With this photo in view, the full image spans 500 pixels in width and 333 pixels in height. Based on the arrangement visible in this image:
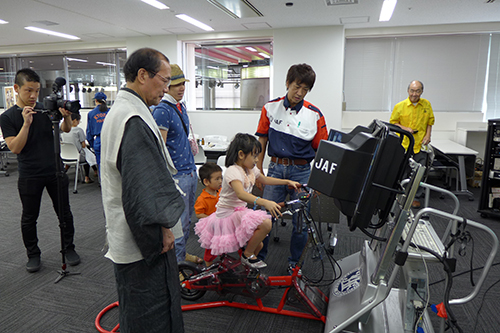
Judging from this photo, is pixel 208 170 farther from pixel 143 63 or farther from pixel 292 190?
pixel 143 63

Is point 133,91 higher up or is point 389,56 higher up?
point 389,56

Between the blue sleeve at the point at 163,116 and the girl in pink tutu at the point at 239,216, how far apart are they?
434mm

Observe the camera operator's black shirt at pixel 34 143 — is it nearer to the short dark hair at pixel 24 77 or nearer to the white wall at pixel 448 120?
the short dark hair at pixel 24 77

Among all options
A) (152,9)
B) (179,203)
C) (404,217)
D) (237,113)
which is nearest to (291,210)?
(404,217)

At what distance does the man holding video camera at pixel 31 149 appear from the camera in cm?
245

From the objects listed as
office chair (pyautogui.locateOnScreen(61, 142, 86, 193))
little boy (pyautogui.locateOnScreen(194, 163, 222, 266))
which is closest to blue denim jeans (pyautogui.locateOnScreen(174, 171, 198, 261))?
little boy (pyautogui.locateOnScreen(194, 163, 222, 266))

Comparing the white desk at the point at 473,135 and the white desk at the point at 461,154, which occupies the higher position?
the white desk at the point at 473,135

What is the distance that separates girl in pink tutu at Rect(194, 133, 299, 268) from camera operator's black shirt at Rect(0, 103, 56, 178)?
4.46ft

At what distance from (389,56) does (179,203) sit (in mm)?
6303

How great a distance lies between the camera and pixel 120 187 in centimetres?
119

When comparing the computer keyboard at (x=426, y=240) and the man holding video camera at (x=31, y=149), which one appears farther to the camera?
the man holding video camera at (x=31, y=149)

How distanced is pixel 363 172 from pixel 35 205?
2532 millimetres

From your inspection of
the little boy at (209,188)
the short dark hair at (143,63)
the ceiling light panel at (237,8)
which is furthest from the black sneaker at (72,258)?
the ceiling light panel at (237,8)

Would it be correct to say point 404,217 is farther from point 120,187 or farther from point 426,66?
point 426,66
